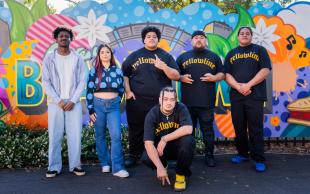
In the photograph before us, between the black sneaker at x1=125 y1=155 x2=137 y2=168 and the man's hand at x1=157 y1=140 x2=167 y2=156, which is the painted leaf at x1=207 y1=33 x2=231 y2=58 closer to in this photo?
the black sneaker at x1=125 y1=155 x2=137 y2=168

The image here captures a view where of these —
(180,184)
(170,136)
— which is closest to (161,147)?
(170,136)

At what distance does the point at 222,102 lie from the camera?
5.03 m

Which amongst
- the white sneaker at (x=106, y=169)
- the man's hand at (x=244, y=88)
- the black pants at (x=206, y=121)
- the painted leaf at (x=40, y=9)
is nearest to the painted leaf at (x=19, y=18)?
the painted leaf at (x=40, y=9)

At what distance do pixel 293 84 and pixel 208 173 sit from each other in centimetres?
298

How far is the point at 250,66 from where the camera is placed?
144 inches

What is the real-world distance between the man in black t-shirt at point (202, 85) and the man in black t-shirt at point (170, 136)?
2.69 ft

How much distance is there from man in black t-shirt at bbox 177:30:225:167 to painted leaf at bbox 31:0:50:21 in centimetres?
326

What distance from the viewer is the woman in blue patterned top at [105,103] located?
3.28m

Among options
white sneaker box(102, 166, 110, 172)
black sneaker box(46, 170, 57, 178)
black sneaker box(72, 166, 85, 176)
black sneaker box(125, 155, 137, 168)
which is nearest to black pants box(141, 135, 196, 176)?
white sneaker box(102, 166, 110, 172)

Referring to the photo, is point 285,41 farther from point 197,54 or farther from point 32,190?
point 32,190

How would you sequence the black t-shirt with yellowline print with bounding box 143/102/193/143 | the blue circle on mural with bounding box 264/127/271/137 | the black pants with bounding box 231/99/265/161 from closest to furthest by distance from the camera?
the black t-shirt with yellowline print with bounding box 143/102/193/143 < the black pants with bounding box 231/99/265/161 < the blue circle on mural with bounding box 264/127/271/137

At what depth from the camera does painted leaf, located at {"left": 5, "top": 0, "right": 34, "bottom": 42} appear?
4.96 meters

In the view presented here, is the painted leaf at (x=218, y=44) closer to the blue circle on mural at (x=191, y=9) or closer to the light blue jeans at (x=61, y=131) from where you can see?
the blue circle on mural at (x=191, y=9)

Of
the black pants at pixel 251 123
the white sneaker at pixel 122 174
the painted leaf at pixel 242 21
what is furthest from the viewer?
the painted leaf at pixel 242 21
